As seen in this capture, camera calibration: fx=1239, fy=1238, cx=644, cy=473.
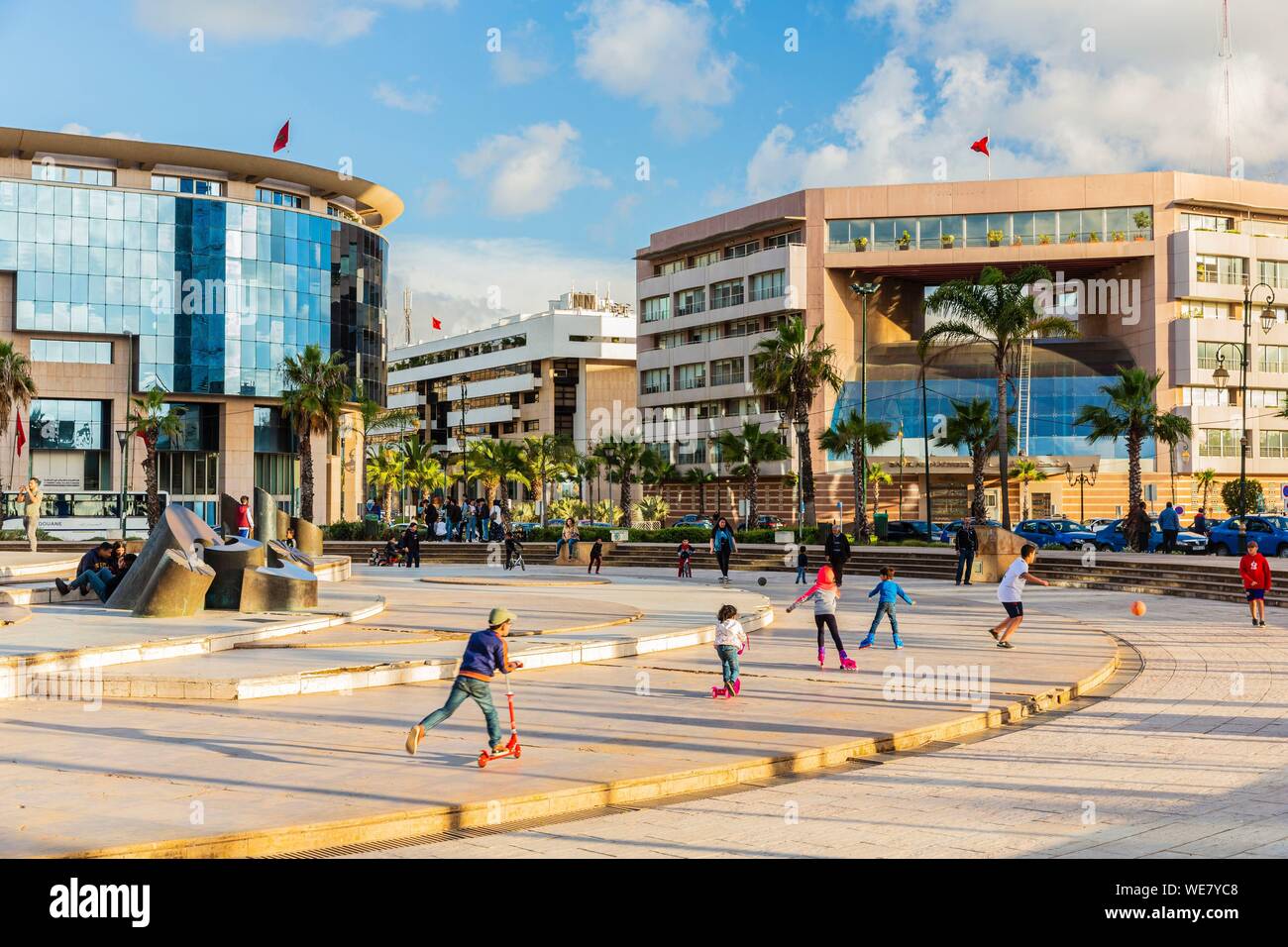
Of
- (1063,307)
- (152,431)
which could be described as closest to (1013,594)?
(152,431)

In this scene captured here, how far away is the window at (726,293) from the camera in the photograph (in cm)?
8300

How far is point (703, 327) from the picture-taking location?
286 ft

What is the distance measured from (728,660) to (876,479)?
63744mm

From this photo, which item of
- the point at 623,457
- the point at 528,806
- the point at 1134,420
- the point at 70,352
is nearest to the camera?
the point at 528,806

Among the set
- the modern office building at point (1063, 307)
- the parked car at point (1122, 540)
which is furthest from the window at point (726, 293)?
the parked car at point (1122, 540)

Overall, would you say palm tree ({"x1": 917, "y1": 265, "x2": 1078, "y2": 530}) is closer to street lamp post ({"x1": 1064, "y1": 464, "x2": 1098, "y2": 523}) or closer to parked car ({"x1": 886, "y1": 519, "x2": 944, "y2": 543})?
parked car ({"x1": 886, "y1": 519, "x2": 944, "y2": 543})

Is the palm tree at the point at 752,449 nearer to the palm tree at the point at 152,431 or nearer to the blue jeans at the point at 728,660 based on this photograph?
the palm tree at the point at 152,431

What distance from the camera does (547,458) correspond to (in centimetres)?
9894

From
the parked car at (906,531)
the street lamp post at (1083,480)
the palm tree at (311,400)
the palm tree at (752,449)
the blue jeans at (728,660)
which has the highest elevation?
the palm tree at (311,400)

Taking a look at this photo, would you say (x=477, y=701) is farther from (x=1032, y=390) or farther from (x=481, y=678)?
(x=1032, y=390)

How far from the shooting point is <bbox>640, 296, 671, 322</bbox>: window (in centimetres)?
9056

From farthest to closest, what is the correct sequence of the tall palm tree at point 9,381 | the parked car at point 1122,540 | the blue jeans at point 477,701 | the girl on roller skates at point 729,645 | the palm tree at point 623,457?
the palm tree at point 623,457
the tall palm tree at point 9,381
the parked car at point 1122,540
the girl on roller skates at point 729,645
the blue jeans at point 477,701

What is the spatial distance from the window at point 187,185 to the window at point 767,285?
34042 mm

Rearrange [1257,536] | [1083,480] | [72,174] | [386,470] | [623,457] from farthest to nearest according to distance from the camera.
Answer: [386,470]
[623,457]
[72,174]
[1083,480]
[1257,536]
